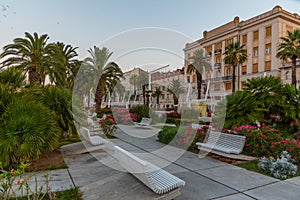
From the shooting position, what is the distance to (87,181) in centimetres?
438

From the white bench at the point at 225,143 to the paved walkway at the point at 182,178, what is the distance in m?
0.37

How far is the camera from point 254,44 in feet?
140

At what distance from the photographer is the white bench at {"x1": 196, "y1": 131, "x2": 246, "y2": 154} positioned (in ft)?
19.6

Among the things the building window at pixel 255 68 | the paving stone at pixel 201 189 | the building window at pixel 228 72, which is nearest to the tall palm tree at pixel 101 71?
the paving stone at pixel 201 189

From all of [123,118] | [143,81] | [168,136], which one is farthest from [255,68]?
[168,136]

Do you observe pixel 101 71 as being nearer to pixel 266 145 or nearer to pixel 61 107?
pixel 61 107

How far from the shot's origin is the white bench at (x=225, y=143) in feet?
19.6

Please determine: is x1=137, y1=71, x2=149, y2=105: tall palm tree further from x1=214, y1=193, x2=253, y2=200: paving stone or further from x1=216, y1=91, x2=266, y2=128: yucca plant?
x1=214, y1=193, x2=253, y2=200: paving stone

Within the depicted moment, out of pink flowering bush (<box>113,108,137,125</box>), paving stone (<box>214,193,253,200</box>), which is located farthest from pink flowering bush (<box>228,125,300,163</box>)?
pink flowering bush (<box>113,108,137,125</box>)

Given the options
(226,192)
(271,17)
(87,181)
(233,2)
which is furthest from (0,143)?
(271,17)

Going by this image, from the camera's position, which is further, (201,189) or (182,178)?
(182,178)

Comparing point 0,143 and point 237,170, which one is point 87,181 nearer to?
point 0,143

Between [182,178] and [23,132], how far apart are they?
12.3 ft

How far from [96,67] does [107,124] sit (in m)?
14.5
